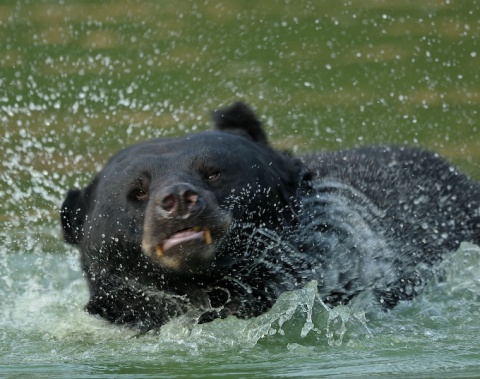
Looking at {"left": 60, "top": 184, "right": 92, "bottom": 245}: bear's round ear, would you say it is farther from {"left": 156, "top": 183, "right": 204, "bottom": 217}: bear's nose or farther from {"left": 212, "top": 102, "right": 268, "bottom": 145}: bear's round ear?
{"left": 156, "top": 183, "right": 204, "bottom": 217}: bear's nose

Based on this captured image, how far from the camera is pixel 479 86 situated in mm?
11008

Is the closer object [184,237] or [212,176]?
[184,237]

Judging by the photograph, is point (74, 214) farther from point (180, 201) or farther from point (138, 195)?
point (180, 201)

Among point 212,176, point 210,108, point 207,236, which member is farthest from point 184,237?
point 210,108

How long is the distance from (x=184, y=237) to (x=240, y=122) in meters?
1.23

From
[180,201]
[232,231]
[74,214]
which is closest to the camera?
[180,201]

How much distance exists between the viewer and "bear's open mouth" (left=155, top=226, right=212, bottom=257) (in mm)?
4836

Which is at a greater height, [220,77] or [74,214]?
[220,77]

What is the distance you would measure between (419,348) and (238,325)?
80cm

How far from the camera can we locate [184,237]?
15.9 feet

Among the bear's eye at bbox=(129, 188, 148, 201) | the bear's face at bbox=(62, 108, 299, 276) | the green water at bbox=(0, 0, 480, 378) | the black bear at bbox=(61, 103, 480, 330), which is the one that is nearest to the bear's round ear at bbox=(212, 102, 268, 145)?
the black bear at bbox=(61, 103, 480, 330)

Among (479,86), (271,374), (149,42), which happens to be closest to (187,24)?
(149,42)

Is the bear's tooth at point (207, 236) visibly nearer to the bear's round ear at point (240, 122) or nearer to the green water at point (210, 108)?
the green water at point (210, 108)

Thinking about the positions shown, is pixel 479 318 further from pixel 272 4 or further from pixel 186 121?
pixel 272 4
